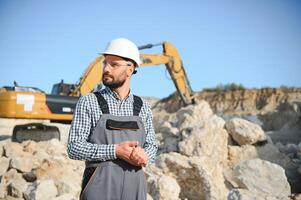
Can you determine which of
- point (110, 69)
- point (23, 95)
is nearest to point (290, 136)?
point (23, 95)

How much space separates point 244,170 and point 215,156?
1.43 meters

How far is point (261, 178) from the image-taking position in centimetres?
473

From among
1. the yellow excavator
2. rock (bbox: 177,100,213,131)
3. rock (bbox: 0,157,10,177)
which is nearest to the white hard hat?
rock (bbox: 0,157,10,177)

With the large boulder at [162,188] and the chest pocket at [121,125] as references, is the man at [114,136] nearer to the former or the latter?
the chest pocket at [121,125]

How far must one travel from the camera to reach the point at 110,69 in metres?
2.04

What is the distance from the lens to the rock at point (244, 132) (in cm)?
656

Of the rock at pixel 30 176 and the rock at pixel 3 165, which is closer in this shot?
the rock at pixel 30 176

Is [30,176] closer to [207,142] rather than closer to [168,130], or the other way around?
[207,142]

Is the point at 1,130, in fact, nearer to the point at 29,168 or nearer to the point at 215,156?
the point at 29,168

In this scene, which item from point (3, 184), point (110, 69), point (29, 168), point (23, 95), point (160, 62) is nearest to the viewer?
point (110, 69)

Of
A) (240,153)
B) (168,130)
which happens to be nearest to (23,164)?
(168,130)

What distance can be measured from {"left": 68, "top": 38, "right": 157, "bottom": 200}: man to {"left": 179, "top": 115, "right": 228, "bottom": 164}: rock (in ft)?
13.5

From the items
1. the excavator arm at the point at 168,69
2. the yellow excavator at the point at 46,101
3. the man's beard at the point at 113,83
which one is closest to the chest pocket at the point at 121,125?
the man's beard at the point at 113,83

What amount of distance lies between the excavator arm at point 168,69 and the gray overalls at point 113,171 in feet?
22.8
